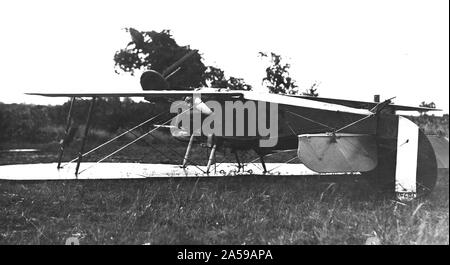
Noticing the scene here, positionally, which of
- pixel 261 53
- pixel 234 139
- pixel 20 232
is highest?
pixel 261 53

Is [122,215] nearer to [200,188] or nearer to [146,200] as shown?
[146,200]

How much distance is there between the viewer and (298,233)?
4.66 metres

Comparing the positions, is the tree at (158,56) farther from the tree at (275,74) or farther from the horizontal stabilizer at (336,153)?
the horizontal stabilizer at (336,153)

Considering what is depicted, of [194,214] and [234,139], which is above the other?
[234,139]

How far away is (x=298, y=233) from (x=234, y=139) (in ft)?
15.5

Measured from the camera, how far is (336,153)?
6.26 m
